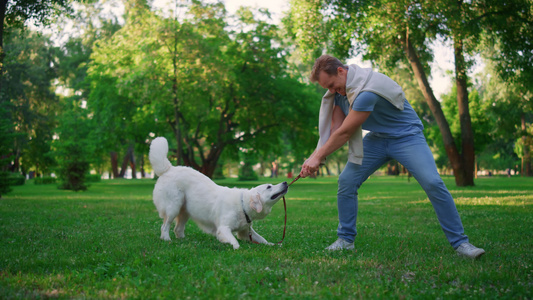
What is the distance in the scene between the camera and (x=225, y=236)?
5.62m

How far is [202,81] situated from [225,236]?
18.0 m

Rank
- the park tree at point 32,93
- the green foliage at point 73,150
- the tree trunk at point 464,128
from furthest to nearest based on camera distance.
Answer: the park tree at point 32,93 → the green foliage at point 73,150 → the tree trunk at point 464,128

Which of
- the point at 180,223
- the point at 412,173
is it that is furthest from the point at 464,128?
the point at 180,223

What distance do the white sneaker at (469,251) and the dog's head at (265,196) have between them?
223cm

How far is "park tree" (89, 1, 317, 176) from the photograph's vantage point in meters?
22.1

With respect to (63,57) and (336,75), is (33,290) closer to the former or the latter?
(336,75)

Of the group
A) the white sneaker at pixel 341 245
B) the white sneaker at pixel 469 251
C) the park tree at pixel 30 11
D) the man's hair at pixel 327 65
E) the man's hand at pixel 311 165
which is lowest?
the white sneaker at pixel 341 245

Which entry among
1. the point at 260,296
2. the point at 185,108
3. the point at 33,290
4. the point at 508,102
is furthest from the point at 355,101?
the point at 508,102

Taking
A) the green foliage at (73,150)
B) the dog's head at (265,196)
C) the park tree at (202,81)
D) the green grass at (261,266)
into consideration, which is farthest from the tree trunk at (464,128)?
the green foliage at (73,150)

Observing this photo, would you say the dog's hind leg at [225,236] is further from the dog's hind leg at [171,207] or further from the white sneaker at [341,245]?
the white sneaker at [341,245]

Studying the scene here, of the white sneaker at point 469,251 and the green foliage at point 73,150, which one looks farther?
the green foliage at point 73,150

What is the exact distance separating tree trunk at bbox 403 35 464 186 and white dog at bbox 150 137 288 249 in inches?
648

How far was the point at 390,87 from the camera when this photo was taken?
487 centimetres

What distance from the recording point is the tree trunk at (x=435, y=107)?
20.1 meters
